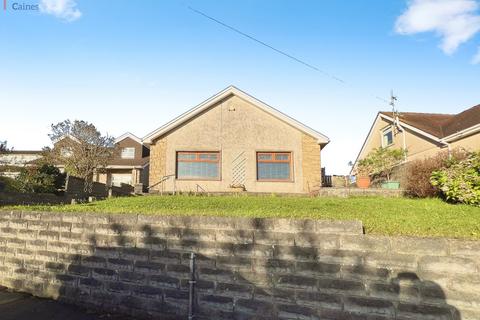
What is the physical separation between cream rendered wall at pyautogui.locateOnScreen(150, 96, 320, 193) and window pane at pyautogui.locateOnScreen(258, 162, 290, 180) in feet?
1.13

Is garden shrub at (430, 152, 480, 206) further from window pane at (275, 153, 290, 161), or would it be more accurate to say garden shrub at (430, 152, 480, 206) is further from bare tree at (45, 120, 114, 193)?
bare tree at (45, 120, 114, 193)

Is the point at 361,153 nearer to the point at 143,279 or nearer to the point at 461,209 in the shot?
the point at 461,209

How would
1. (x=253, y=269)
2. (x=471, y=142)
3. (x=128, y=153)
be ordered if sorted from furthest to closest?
(x=128, y=153) < (x=471, y=142) < (x=253, y=269)

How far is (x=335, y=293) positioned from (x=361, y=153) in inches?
989

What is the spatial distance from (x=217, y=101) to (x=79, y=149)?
32.4ft

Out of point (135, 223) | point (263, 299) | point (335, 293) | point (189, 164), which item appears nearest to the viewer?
point (335, 293)

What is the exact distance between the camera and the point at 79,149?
68.4ft

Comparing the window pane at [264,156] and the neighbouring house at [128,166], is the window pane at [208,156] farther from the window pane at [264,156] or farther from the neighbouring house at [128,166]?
the neighbouring house at [128,166]

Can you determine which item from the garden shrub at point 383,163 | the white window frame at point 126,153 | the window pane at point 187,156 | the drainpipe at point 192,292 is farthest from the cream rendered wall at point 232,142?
the white window frame at point 126,153

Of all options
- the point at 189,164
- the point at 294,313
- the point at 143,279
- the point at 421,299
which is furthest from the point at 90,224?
the point at 189,164

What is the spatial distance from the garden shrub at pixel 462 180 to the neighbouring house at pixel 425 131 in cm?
637

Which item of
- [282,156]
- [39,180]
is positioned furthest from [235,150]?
[39,180]

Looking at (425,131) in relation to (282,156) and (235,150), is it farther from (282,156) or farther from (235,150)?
(235,150)

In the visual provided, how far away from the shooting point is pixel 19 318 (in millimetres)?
4574
